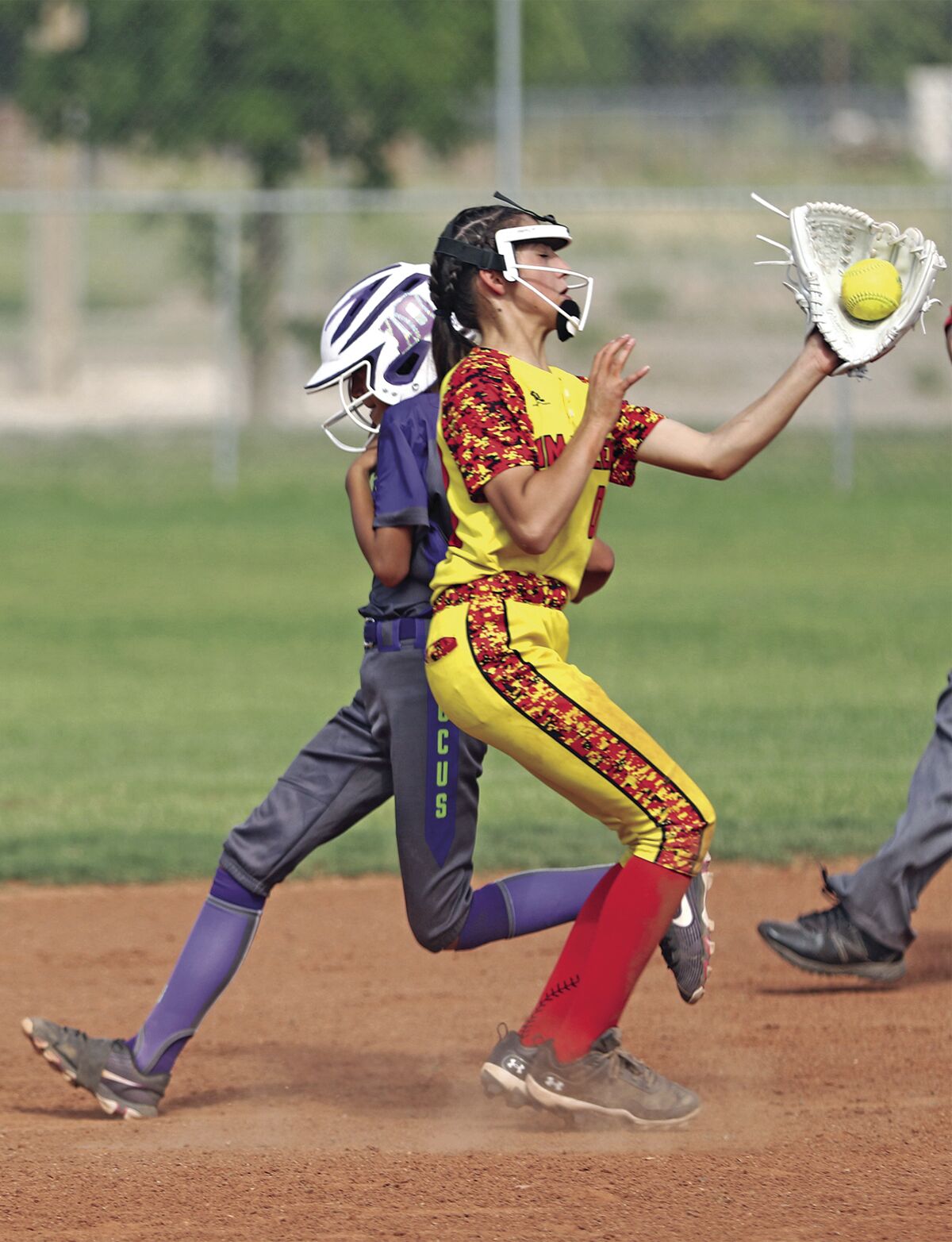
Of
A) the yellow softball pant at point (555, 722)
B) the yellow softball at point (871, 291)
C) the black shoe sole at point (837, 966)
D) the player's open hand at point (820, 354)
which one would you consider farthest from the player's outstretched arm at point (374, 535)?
the black shoe sole at point (837, 966)

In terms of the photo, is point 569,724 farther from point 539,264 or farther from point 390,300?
point 390,300

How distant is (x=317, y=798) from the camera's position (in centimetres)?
448

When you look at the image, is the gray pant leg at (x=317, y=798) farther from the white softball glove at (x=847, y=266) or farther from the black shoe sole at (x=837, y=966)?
the black shoe sole at (x=837, y=966)

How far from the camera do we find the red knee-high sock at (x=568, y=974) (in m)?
4.24

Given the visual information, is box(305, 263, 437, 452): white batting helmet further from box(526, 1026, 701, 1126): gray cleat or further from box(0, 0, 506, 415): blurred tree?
box(0, 0, 506, 415): blurred tree

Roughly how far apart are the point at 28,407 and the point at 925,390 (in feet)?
32.6

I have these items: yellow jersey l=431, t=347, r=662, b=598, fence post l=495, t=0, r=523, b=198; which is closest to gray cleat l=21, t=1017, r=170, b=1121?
yellow jersey l=431, t=347, r=662, b=598

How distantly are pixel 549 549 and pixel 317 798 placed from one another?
92cm

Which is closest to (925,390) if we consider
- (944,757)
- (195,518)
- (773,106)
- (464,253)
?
(773,106)

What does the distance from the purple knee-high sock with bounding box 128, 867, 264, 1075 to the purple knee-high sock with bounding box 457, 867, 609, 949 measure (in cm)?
53

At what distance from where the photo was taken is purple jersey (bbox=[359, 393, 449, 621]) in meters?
4.17

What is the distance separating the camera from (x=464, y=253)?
4043 millimetres

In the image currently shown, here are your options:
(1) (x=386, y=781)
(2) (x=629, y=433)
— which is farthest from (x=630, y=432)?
(1) (x=386, y=781)

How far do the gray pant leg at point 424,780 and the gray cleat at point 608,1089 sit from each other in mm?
441
